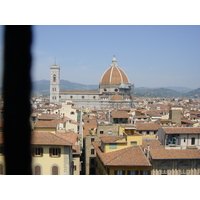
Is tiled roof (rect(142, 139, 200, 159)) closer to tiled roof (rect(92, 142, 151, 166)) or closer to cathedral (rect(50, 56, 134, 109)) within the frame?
tiled roof (rect(92, 142, 151, 166))

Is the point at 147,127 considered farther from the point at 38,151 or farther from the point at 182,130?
the point at 38,151

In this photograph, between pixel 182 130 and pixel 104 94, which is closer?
pixel 182 130

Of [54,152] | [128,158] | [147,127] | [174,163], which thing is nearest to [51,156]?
[54,152]

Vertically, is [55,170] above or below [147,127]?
below

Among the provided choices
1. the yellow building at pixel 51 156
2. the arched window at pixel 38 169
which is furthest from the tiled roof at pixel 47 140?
the arched window at pixel 38 169

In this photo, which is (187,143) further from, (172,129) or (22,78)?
(22,78)

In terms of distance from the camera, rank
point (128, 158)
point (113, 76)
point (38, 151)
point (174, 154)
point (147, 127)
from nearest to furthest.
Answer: point (128, 158)
point (38, 151)
point (174, 154)
point (147, 127)
point (113, 76)

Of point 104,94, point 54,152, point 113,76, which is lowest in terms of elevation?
point 54,152

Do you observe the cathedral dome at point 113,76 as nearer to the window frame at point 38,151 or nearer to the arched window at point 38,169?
the window frame at point 38,151
